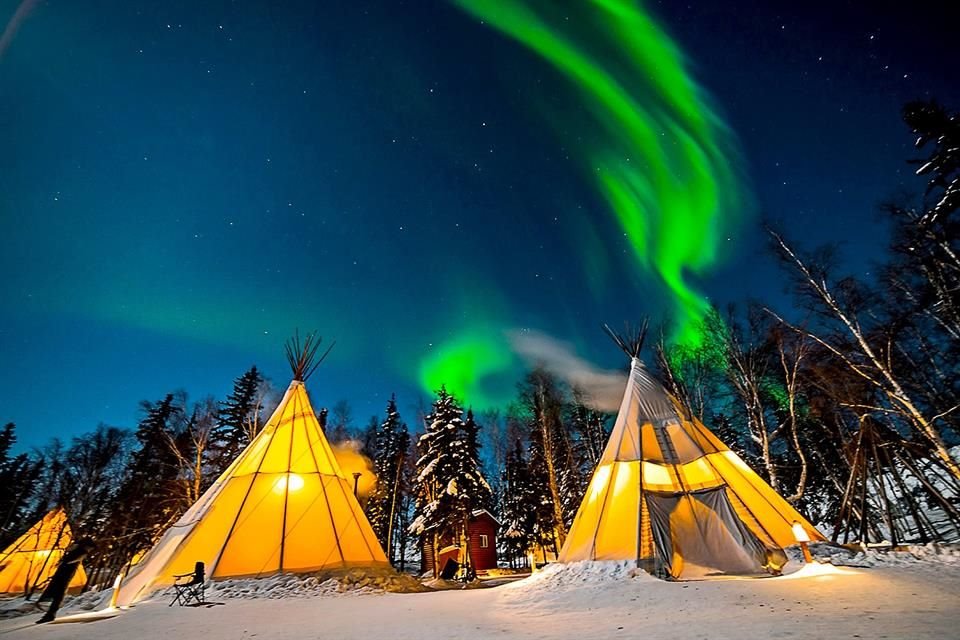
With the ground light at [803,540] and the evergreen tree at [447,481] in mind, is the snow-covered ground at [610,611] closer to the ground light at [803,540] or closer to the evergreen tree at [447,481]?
the ground light at [803,540]

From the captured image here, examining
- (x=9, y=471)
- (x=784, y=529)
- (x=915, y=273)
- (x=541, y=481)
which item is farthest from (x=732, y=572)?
(x=9, y=471)

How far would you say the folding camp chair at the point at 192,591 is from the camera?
25.7 feet

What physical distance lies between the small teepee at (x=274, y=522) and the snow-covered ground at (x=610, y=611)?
1.05 m

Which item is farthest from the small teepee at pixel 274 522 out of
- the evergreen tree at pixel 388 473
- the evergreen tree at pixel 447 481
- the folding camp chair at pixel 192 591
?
the evergreen tree at pixel 388 473

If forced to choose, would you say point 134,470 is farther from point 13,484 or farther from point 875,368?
point 875,368

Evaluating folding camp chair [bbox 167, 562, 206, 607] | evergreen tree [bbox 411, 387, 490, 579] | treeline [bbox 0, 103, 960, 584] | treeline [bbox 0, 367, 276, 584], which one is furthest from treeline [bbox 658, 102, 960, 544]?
treeline [bbox 0, 367, 276, 584]

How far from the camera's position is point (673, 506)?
8766 mm

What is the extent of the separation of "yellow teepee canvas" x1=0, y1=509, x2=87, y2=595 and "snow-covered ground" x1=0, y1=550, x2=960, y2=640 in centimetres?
1689

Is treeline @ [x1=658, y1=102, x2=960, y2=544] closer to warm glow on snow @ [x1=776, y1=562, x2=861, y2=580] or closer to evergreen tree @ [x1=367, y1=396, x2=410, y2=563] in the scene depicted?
warm glow on snow @ [x1=776, y1=562, x2=861, y2=580]

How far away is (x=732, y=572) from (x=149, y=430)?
86.5ft

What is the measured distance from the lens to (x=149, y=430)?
888 inches

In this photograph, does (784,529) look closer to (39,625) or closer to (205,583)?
(205,583)

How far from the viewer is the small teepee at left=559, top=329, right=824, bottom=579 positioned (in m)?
7.88

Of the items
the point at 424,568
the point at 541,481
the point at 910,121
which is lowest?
the point at 424,568
